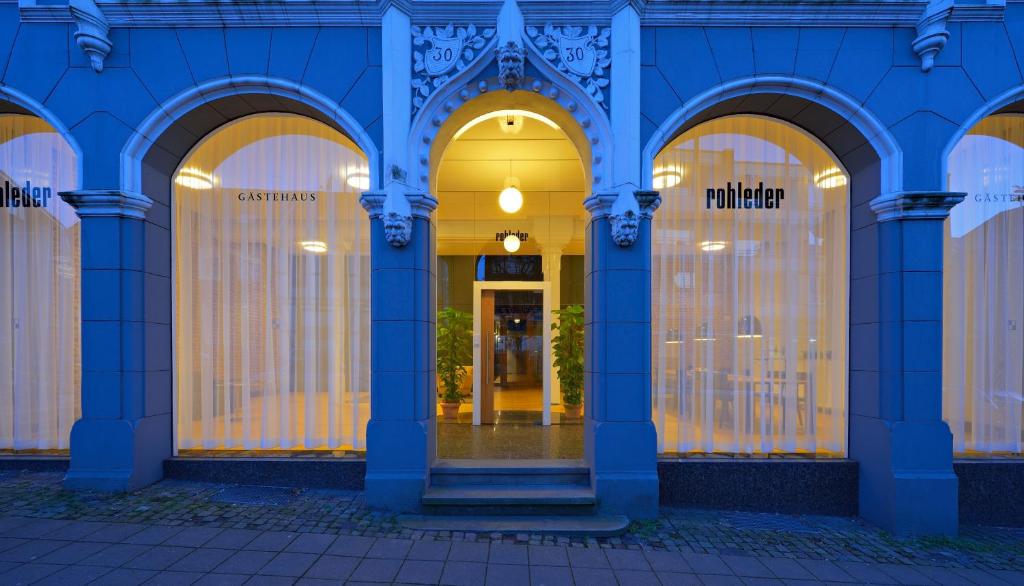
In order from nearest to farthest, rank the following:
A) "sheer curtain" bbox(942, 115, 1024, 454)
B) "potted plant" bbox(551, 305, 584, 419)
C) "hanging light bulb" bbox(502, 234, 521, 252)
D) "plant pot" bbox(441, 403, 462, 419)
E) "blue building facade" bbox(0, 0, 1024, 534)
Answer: "blue building facade" bbox(0, 0, 1024, 534) → "sheer curtain" bbox(942, 115, 1024, 454) → "potted plant" bbox(551, 305, 584, 419) → "plant pot" bbox(441, 403, 462, 419) → "hanging light bulb" bbox(502, 234, 521, 252)

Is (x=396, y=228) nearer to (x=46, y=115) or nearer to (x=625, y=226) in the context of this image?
(x=625, y=226)

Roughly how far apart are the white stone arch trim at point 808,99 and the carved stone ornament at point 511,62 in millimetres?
1488

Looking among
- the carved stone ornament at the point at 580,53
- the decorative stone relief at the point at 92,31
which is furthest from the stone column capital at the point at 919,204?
the decorative stone relief at the point at 92,31

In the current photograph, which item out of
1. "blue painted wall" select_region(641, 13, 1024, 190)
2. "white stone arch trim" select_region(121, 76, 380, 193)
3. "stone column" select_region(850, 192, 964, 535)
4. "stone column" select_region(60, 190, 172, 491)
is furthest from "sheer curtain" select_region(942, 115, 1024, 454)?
"stone column" select_region(60, 190, 172, 491)

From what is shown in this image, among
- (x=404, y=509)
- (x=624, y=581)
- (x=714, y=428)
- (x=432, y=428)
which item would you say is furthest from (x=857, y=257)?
(x=404, y=509)

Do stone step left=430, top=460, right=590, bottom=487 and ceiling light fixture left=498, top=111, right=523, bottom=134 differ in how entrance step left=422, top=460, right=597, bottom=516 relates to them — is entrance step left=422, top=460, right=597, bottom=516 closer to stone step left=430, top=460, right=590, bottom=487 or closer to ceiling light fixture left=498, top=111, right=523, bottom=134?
stone step left=430, top=460, right=590, bottom=487

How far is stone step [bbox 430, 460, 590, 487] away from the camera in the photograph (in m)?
5.27

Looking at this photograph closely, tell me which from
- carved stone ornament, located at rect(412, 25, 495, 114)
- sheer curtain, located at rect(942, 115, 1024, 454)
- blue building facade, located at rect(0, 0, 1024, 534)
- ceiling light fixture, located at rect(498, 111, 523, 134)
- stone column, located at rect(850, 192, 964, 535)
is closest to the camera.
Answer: stone column, located at rect(850, 192, 964, 535)

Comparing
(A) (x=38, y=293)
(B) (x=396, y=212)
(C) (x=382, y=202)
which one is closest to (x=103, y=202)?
(A) (x=38, y=293)

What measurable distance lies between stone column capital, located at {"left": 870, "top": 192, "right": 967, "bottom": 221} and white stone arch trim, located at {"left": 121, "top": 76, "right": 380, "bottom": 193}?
5.16 m

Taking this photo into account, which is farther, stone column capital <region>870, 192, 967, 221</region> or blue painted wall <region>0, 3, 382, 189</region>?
blue painted wall <region>0, 3, 382, 189</region>

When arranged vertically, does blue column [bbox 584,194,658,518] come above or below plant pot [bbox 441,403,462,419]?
above

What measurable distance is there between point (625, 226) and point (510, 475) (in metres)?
2.81

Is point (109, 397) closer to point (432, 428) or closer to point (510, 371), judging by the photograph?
point (432, 428)
